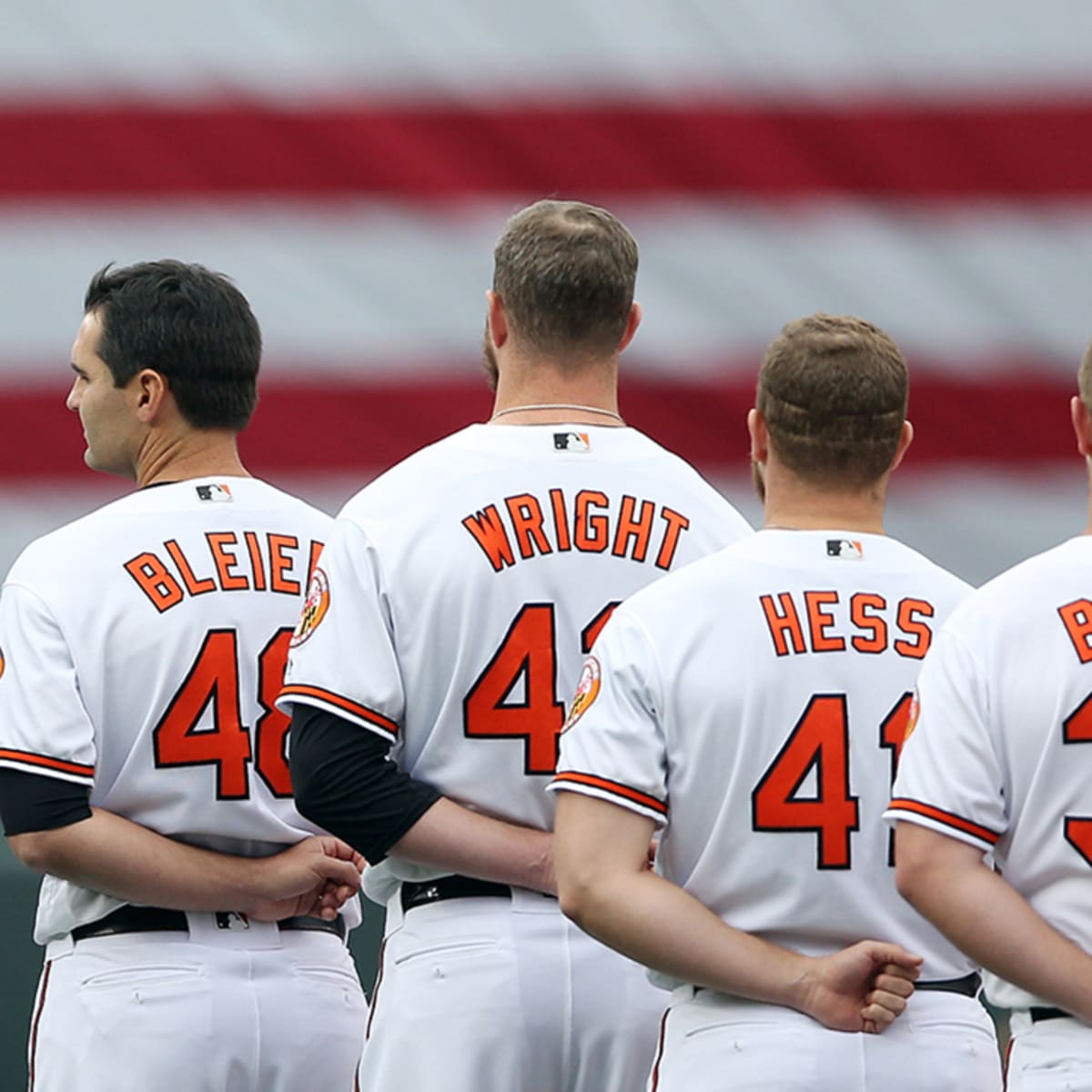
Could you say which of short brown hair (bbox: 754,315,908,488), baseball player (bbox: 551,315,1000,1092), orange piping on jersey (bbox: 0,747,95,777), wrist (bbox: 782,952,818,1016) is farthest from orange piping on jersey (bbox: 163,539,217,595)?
wrist (bbox: 782,952,818,1016)

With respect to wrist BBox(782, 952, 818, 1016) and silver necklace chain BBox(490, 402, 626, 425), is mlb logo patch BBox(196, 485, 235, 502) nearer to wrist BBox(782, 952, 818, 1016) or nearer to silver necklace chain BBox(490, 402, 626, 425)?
silver necklace chain BBox(490, 402, 626, 425)

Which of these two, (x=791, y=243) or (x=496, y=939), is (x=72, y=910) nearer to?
(x=496, y=939)

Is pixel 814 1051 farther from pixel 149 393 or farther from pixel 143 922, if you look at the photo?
pixel 149 393

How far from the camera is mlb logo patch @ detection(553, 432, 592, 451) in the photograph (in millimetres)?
2025

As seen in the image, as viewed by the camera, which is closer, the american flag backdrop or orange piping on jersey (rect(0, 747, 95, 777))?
orange piping on jersey (rect(0, 747, 95, 777))

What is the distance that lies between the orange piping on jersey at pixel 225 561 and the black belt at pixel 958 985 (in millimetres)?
826

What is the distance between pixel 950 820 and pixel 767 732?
18 cm

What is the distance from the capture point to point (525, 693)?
78.2 inches

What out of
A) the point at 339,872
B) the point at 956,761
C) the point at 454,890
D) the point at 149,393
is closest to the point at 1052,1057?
the point at 956,761

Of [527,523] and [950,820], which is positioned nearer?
[950,820]

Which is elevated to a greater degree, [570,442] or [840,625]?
[570,442]

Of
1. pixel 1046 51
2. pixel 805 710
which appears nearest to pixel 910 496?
pixel 1046 51

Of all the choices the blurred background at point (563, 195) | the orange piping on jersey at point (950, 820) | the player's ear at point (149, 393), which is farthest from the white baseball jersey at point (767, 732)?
the blurred background at point (563, 195)

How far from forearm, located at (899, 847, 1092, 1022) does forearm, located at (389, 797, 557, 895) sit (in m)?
0.47
